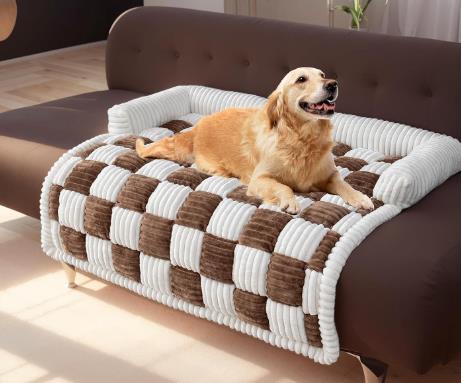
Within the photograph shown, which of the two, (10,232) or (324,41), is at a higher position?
(324,41)

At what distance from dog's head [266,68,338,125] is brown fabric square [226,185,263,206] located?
22 cm

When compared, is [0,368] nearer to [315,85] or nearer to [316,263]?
[316,263]

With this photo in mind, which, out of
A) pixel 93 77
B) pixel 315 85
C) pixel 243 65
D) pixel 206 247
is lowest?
pixel 93 77

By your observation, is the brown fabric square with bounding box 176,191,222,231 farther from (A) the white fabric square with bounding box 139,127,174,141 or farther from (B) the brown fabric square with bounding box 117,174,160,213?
(A) the white fabric square with bounding box 139,127,174,141

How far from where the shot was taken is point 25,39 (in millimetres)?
5508

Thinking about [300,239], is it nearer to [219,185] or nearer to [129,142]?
[219,185]

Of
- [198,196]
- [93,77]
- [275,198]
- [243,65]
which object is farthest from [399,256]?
[93,77]

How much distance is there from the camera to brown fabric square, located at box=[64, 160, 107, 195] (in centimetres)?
238

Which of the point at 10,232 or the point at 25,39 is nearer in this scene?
the point at 10,232

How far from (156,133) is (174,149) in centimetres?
27

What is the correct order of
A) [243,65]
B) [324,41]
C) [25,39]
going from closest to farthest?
[324,41], [243,65], [25,39]

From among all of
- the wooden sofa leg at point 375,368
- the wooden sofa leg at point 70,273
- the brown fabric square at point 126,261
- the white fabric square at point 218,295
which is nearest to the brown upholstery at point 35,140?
the wooden sofa leg at point 70,273

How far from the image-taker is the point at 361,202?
6.79ft

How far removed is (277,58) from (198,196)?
891 millimetres
